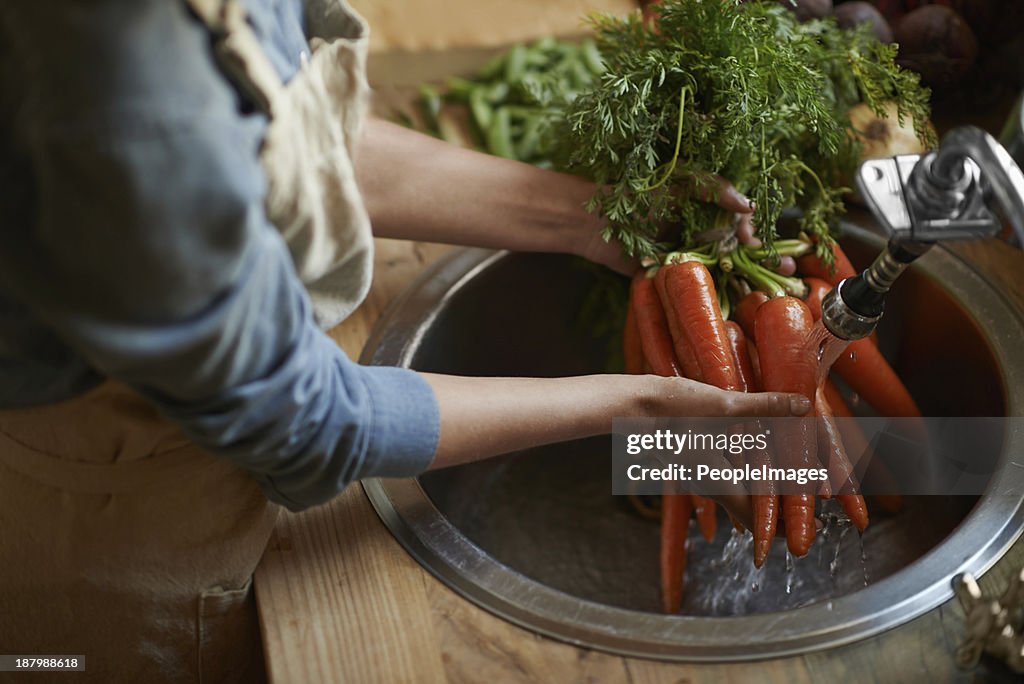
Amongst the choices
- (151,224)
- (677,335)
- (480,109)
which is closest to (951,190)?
(677,335)

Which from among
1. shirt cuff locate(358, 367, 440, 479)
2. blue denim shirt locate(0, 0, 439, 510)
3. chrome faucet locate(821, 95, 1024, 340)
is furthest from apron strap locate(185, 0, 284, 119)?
chrome faucet locate(821, 95, 1024, 340)

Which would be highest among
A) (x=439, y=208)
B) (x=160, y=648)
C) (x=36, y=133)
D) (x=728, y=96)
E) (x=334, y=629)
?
(x=36, y=133)

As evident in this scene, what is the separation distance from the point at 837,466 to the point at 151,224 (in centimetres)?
73

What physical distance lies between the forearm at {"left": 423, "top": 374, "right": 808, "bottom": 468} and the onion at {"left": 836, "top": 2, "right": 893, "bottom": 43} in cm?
61

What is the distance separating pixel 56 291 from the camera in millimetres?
568

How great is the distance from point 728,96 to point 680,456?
0.37 meters

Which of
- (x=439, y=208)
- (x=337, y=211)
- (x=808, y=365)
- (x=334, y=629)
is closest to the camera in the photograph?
(x=337, y=211)

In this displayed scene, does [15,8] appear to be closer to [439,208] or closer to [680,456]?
[439,208]

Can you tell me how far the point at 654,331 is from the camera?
1069mm

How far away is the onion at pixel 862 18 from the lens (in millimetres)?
1278

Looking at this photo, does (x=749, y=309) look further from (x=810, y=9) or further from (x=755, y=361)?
(x=810, y=9)

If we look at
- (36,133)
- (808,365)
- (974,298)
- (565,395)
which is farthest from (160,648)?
(974,298)

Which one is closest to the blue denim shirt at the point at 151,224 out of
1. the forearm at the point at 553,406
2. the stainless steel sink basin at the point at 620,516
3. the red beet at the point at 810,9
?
the forearm at the point at 553,406

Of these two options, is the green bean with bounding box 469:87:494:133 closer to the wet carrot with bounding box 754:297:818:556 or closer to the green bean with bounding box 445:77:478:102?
the green bean with bounding box 445:77:478:102
